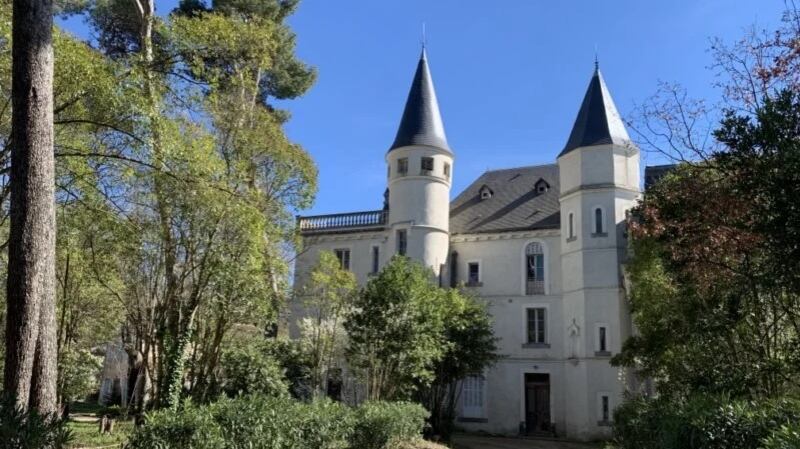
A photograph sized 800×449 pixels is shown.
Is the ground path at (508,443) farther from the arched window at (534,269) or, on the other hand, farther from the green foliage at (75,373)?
the green foliage at (75,373)

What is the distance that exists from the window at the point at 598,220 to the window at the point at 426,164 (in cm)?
717

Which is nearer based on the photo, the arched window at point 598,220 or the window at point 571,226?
the arched window at point 598,220

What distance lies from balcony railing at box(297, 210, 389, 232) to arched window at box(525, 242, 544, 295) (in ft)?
22.0

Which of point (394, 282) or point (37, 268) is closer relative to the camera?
point (37, 268)

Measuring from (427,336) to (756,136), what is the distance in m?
12.7

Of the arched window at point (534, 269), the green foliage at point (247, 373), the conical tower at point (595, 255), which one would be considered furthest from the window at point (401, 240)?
the green foliage at point (247, 373)

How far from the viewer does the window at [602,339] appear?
25203 millimetres

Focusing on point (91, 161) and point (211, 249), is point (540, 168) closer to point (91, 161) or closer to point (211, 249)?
point (211, 249)

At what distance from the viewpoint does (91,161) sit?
35.4 ft

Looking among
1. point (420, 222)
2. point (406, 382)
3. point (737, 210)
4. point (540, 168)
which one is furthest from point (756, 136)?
point (540, 168)

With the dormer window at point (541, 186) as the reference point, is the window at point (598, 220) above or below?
below

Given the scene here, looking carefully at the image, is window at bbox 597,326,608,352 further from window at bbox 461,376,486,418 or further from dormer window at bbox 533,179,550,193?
dormer window at bbox 533,179,550,193

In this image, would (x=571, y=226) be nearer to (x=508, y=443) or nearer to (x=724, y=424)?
(x=508, y=443)

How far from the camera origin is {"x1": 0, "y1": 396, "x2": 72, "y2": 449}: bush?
4.81m
